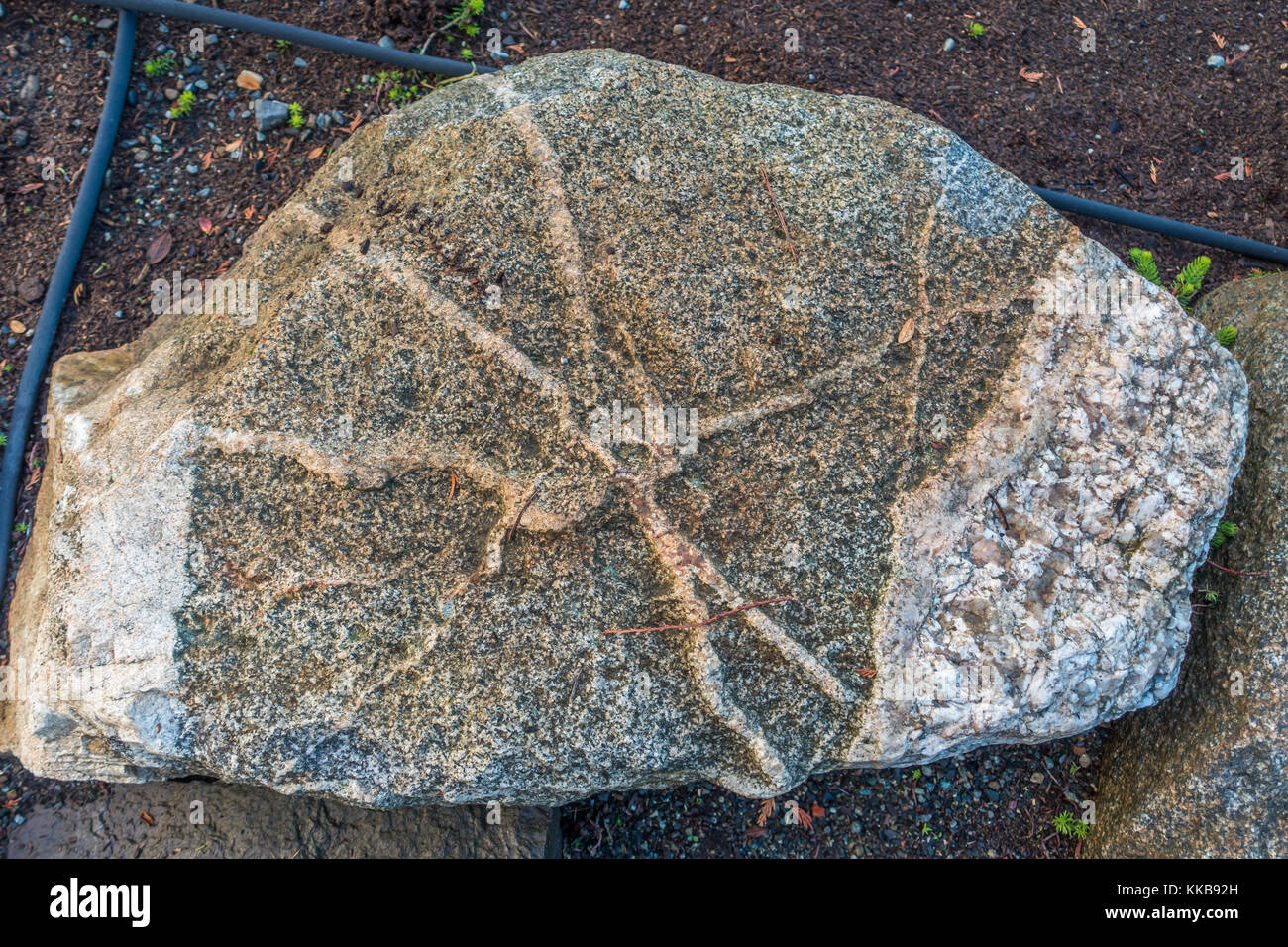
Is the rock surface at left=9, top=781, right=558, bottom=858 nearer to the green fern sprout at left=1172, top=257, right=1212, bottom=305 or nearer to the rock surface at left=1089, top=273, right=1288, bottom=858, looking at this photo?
the rock surface at left=1089, top=273, right=1288, bottom=858

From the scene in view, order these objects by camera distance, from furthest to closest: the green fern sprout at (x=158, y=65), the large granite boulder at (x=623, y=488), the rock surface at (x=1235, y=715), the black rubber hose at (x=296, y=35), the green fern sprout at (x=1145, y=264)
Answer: the green fern sprout at (x=158, y=65) → the black rubber hose at (x=296, y=35) → the green fern sprout at (x=1145, y=264) → the rock surface at (x=1235, y=715) → the large granite boulder at (x=623, y=488)

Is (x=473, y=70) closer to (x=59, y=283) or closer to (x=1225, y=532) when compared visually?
(x=59, y=283)

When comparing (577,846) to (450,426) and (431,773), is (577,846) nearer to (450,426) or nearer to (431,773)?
(431,773)

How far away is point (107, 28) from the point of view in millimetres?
4602

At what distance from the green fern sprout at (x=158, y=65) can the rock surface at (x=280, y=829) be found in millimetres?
3403

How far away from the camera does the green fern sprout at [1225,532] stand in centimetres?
357

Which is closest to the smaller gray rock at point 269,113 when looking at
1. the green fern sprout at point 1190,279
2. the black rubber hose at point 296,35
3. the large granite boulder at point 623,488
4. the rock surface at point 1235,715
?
the black rubber hose at point 296,35

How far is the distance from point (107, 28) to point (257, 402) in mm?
3010

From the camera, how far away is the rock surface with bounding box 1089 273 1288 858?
3.36 m

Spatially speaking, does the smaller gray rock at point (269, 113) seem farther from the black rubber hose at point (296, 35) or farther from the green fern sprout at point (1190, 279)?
the green fern sprout at point (1190, 279)

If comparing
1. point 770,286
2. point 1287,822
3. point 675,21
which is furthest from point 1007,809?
point 675,21

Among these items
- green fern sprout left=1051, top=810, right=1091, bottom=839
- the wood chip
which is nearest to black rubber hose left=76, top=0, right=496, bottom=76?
the wood chip

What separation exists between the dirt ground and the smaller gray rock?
0.04 meters

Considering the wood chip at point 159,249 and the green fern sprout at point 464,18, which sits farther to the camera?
the green fern sprout at point 464,18
